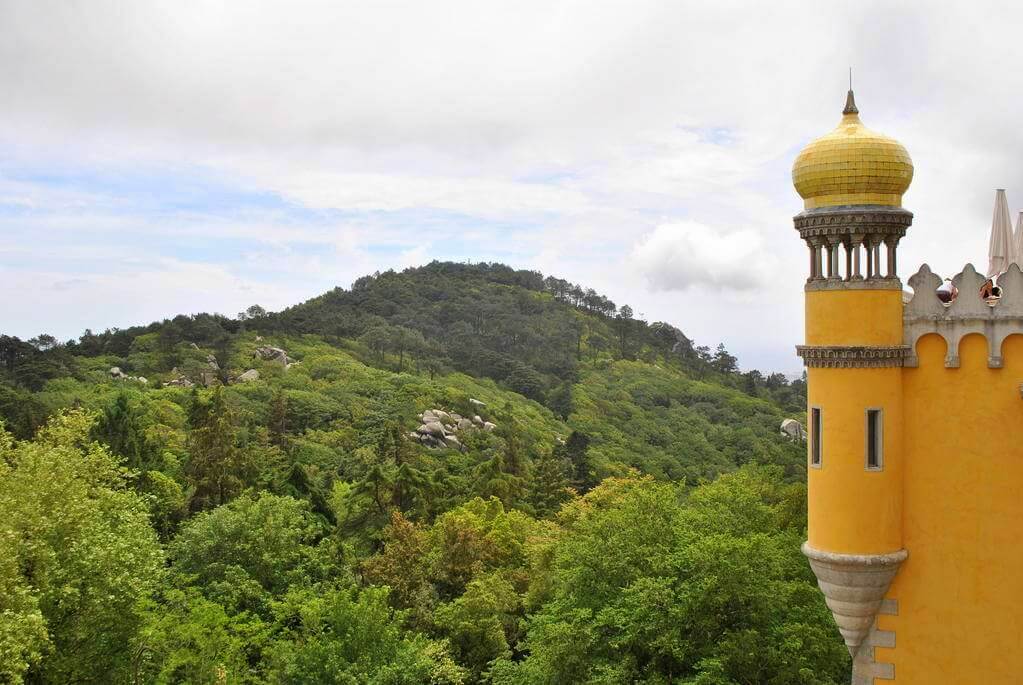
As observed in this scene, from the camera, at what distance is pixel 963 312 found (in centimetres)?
1169

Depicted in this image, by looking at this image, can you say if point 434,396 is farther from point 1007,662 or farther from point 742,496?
point 1007,662

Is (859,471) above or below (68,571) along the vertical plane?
above

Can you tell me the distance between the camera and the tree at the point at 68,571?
19.4 meters

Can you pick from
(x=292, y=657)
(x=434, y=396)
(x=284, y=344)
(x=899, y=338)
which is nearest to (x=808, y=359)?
(x=899, y=338)

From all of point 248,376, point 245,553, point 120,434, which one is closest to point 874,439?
point 245,553

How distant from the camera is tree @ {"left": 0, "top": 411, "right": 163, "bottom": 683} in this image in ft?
63.7

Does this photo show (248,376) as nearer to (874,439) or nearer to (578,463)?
(578,463)

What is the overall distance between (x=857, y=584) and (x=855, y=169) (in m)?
5.73

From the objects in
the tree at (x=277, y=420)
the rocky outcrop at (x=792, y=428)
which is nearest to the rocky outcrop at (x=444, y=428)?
the tree at (x=277, y=420)

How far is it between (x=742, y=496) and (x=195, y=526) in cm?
1878

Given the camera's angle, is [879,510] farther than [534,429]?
No

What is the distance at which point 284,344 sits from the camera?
98.1 meters

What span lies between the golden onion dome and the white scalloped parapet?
16.1 feet

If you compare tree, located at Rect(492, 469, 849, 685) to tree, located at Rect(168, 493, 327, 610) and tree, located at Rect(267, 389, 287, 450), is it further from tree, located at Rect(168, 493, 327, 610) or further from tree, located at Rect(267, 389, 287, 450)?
tree, located at Rect(267, 389, 287, 450)
